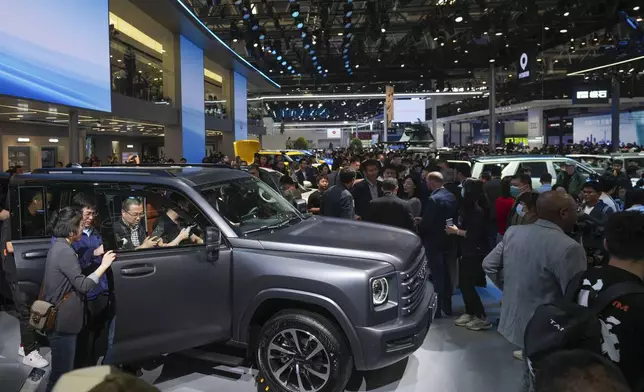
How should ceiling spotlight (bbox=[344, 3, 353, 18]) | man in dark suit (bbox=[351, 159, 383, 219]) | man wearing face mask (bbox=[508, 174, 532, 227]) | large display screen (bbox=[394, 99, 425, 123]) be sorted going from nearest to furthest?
man wearing face mask (bbox=[508, 174, 532, 227])
man in dark suit (bbox=[351, 159, 383, 219])
ceiling spotlight (bbox=[344, 3, 353, 18])
large display screen (bbox=[394, 99, 425, 123])

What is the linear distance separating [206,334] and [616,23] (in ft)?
62.3

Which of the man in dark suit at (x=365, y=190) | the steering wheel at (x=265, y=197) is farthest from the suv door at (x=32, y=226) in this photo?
the man in dark suit at (x=365, y=190)

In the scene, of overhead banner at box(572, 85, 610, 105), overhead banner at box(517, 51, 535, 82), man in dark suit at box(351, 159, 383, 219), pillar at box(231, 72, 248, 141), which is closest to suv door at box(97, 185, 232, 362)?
man in dark suit at box(351, 159, 383, 219)

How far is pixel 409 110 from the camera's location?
31312mm

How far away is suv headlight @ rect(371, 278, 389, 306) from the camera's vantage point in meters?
3.80

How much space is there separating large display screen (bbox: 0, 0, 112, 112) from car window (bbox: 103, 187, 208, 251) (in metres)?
5.18

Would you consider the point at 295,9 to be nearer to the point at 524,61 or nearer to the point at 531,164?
the point at 524,61

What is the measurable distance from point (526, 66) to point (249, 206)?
18374 millimetres

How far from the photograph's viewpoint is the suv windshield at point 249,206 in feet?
14.5

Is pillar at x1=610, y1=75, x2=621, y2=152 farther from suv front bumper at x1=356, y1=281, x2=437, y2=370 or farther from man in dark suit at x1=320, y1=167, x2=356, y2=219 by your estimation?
suv front bumper at x1=356, y1=281, x2=437, y2=370

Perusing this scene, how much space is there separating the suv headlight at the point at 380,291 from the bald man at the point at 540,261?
2.85ft

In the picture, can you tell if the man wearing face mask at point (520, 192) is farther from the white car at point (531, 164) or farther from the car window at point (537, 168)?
the car window at point (537, 168)

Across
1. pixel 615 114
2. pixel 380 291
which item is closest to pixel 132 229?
pixel 380 291

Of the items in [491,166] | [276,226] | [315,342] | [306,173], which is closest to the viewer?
[315,342]
